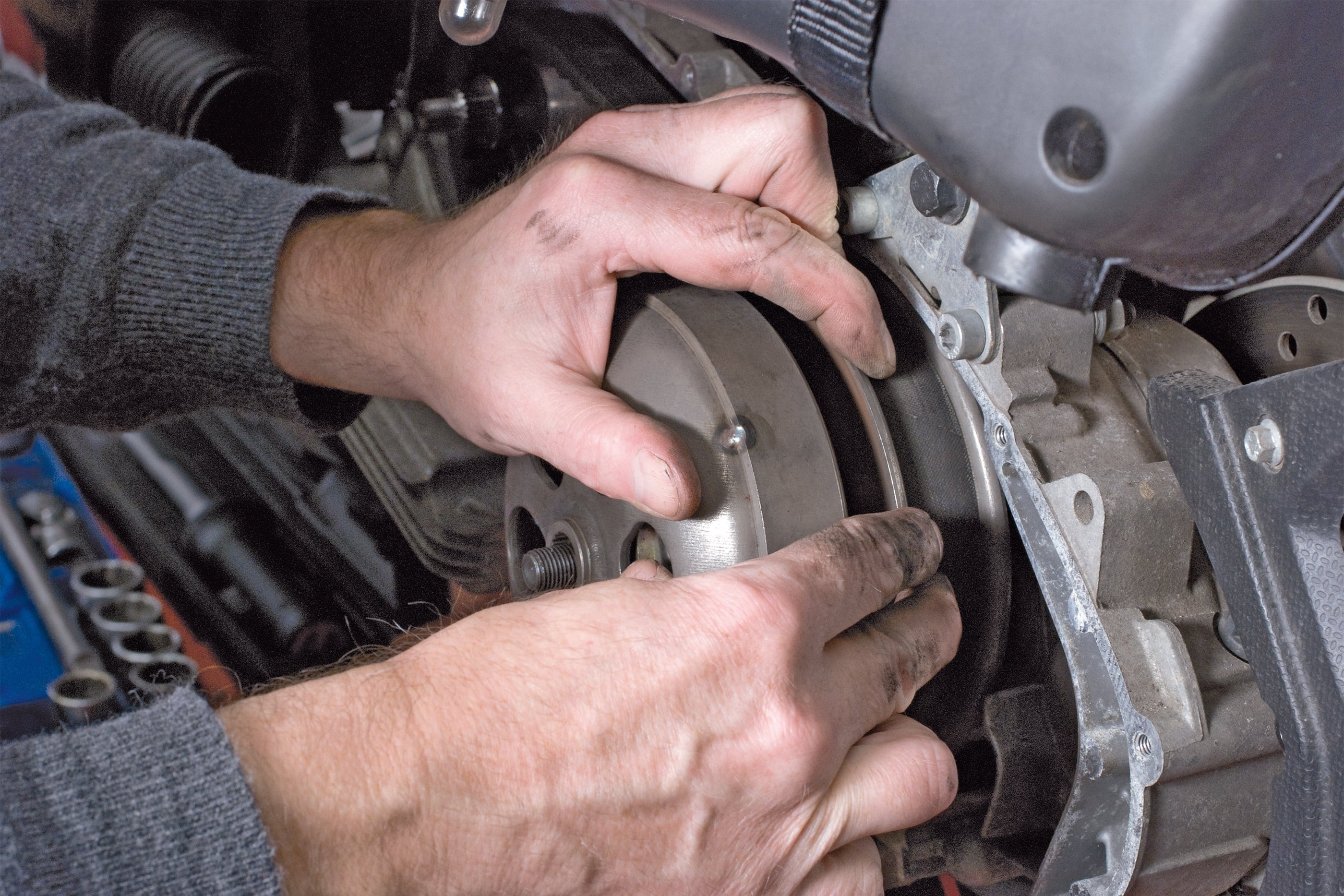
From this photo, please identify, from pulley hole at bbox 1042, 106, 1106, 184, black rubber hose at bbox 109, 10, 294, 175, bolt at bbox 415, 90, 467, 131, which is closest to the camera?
pulley hole at bbox 1042, 106, 1106, 184

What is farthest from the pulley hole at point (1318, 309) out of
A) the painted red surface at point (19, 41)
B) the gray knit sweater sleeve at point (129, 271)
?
the painted red surface at point (19, 41)

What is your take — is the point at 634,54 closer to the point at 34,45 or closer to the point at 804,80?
the point at 804,80

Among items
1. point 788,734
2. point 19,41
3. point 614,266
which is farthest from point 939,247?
point 19,41

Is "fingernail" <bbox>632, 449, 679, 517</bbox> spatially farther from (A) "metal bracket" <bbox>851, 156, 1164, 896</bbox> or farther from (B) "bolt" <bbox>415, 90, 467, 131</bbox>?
(B) "bolt" <bbox>415, 90, 467, 131</bbox>

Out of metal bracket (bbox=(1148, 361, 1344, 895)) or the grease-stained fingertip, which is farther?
the grease-stained fingertip

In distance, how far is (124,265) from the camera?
1.21 metres

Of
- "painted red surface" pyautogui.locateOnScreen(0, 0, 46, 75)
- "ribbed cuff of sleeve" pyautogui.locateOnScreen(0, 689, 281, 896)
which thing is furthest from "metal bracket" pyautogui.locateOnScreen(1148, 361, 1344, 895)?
"painted red surface" pyautogui.locateOnScreen(0, 0, 46, 75)

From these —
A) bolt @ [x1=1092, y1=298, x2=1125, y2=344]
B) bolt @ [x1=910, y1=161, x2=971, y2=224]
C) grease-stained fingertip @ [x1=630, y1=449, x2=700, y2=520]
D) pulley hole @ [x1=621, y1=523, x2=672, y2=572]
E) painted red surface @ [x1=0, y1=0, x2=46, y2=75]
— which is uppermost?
bolt @ [x1=910, y1=161, x2=971, y2=224]

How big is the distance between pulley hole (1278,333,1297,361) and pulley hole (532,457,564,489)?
0.67 metres

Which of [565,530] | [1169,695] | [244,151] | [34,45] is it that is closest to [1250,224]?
[1169,695]

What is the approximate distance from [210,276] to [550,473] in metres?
0.45

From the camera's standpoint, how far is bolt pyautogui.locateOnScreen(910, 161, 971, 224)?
33.9 inches

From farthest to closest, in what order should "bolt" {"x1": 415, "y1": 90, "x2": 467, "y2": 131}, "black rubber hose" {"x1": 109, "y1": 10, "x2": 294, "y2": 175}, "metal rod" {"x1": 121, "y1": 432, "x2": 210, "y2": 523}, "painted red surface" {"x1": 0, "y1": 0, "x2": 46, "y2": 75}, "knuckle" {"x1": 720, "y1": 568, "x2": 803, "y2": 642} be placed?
"painted red surface" {"x1": 0, "y1": 0, "x2": 46, "y2": 75}, "metal rod" {"x1": 121, "y1": 432, "x2": 210, "y2": 523}, "black rubber hose" {"x1": 109, "y1": 10, "x2": 294, "y2": 175}, "bolt" {"x1": 415, "y1": 90, "x2": 467, "y2": 131}, "knuckle" {"x1": 720, "y1": 568, "x2": 803, "y2": 642}

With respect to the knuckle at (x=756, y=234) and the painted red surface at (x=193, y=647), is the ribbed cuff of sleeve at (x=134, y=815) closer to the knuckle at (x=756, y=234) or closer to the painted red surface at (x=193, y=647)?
the knuckle at (x=756, y=234)
